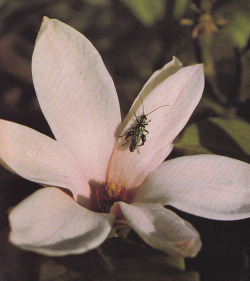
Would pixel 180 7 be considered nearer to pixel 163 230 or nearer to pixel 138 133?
pixel 138 133

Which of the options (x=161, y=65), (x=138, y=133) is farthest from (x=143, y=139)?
(x=161, y=65)

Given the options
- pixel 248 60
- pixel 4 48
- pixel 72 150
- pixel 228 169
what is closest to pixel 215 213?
pixel 228 169

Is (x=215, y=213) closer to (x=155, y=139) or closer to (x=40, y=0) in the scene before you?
(x=155, y=139)

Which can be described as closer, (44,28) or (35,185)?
(44,28)

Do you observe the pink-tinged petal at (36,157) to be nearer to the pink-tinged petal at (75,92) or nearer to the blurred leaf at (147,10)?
the pink-tinged petal at (75,92)

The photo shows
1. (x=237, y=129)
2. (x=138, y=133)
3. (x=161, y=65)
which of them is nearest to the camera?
(x=138, y=133)

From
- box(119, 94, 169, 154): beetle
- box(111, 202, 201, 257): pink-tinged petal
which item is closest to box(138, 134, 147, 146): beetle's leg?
box(119, 94, 169, 154): beetle
